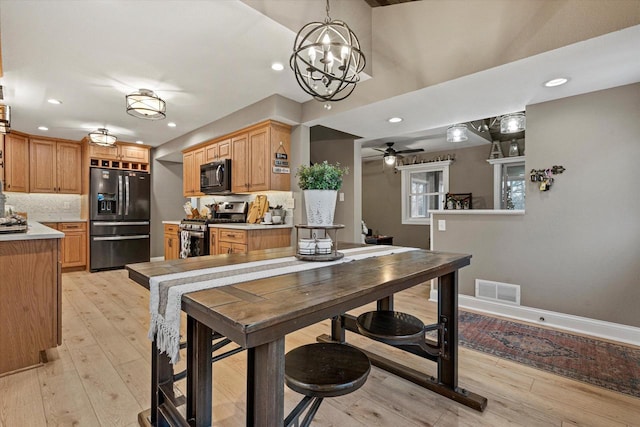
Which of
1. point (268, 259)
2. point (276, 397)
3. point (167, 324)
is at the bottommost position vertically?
point (276, 397)

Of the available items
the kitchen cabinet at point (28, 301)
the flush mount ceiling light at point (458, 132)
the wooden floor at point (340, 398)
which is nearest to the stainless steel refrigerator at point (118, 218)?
the wooden floor at point (340, 398)

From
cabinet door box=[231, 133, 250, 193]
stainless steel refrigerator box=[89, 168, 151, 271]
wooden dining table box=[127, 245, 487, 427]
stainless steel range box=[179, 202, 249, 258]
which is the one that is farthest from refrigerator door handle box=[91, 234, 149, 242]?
wooden dining table box=[127, 245, 487, 427]

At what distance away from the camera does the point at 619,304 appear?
103 inches

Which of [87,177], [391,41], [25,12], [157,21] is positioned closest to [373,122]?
[391,41]

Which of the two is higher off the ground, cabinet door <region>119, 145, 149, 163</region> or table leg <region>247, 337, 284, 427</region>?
cabinet door <region>119, 145, 149, 163</region>

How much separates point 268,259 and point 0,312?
194cm

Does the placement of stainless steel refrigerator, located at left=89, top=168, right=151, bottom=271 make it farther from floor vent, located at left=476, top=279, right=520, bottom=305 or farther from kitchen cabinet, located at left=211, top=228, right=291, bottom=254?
floor vent, located at left=476, top=279, right=520, bottom=305

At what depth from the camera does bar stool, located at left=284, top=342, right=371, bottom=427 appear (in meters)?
1.08

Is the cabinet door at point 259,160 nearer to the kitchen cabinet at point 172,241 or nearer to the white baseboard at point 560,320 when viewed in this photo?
the kitchen cabinet at point 172,241

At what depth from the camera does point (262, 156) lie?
4.02m

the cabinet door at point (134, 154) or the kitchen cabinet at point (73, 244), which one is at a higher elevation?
the cabinet door at point (134, 154)

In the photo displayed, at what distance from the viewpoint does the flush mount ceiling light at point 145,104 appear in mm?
3251

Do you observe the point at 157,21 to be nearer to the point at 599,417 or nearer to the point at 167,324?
the point at 167,324

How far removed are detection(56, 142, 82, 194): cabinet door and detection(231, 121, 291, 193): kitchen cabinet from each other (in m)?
3.70
